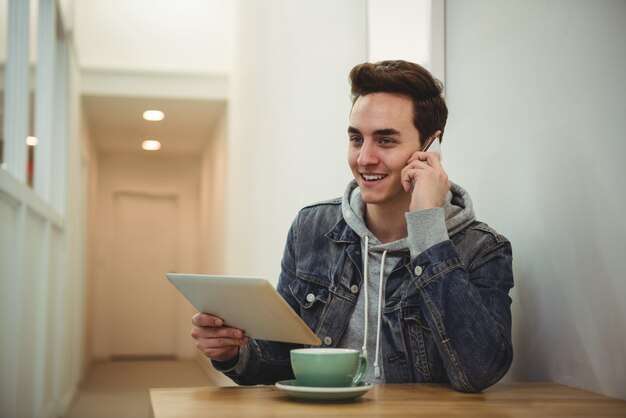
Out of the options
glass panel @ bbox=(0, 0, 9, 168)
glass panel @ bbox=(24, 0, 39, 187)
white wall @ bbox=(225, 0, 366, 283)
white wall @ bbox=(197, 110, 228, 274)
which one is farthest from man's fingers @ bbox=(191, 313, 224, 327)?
white wall @ bbox=(197, 110, 228, 274)

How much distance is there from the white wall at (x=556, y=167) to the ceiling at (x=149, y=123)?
15.4 feet

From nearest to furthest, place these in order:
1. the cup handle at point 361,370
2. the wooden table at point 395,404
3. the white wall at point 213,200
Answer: the wooden table at point 395,404, the cup handle at point 361,370, the white wall at point 213,200

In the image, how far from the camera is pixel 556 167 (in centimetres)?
162

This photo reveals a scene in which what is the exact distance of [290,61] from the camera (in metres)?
3.81

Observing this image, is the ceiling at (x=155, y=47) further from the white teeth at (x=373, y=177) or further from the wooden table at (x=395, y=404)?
the wooden table at (x=395, y=404)

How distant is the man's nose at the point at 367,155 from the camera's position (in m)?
1.70

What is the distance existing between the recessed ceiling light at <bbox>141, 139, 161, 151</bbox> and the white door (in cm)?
88

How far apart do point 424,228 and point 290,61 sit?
249cm

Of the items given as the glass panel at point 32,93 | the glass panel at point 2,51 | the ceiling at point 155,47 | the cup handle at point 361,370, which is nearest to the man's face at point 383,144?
the cup handle at point 361,370

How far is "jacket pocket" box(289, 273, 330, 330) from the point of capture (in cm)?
169

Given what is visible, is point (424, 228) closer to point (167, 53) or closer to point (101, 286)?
point (167, 53)

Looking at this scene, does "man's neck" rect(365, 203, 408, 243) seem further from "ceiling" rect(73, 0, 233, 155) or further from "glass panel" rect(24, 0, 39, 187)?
"ceiling" rect(73, 0, 233, 155)

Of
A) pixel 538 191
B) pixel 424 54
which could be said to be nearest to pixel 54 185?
pixel 424 54

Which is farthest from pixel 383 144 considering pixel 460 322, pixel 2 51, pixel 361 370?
pixel 2 51
